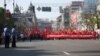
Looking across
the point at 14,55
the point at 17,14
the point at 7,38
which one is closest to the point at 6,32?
the point at 7,38

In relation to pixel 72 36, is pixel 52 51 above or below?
above

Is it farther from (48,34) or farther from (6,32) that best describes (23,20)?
(6,32)

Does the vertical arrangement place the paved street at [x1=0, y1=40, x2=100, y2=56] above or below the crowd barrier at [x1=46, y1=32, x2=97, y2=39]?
above

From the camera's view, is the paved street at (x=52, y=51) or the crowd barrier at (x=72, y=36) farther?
A: the crowd barrier at (x=72, y=36)

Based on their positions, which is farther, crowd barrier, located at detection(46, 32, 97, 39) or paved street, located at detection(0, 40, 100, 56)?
crowd barrier, located at detection(46, 32, 97, 39)

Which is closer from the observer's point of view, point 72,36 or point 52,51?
point 52,51

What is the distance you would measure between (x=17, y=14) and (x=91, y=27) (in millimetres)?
41621

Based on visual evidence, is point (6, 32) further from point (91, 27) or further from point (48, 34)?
point (91, 27)

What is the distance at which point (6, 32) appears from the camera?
36.3 metres

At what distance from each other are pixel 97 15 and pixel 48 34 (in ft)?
96.7

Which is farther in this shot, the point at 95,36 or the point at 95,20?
the point at 95,20

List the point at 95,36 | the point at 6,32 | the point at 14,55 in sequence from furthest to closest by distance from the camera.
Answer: the point at 95,36
the point at 6,32
the point at 14,55

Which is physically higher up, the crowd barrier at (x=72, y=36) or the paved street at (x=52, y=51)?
the paved street at (x=52, y=51)

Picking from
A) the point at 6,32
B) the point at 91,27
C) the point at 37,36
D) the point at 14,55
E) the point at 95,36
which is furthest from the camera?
the point at 91,27
